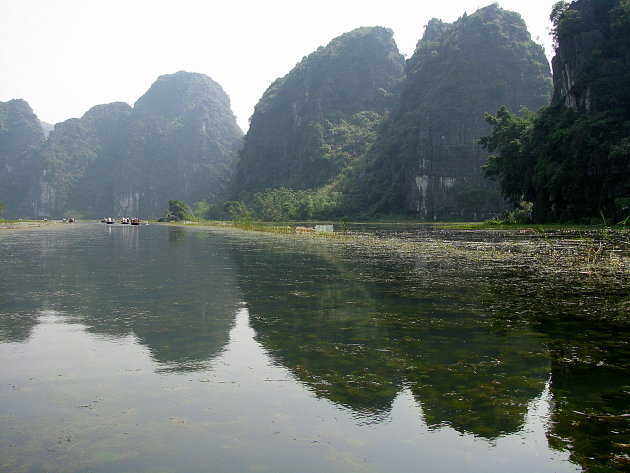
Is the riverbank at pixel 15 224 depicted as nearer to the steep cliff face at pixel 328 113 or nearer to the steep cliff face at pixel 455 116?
the steep cliff face at pixel 455 116

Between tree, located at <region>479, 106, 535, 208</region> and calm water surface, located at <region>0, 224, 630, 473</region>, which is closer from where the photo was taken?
calm water surface, located at <region>0, 224, 630, 473</region>

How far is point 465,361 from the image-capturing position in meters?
7.08

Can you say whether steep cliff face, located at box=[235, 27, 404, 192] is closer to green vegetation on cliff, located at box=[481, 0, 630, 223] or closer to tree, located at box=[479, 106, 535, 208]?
tree, located at box=[479, 106, 535, 208]

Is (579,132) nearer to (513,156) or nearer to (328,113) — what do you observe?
(513,156)

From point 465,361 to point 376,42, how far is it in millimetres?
199536

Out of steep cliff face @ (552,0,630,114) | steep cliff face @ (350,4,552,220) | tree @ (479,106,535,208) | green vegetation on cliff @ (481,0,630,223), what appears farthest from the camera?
steep cliff face @ (350,4,552,220)

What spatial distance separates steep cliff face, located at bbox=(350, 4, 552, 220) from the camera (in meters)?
117

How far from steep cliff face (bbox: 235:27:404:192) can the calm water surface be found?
143491 mm

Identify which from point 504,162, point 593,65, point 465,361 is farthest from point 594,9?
point 465,361

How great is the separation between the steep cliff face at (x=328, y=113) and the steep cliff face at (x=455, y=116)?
69.4ft

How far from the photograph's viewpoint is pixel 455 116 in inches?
4899

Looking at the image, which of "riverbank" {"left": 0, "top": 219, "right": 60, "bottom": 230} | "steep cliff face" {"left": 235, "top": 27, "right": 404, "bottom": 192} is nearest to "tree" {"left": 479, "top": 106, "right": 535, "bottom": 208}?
"riverbank" {"left": 0, "top": 219, "right": 60, "bottom": 230}

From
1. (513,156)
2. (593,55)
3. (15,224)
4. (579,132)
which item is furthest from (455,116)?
Answer: (15,224)

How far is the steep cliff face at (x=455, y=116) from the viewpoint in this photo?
385 feet
